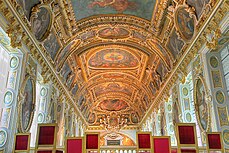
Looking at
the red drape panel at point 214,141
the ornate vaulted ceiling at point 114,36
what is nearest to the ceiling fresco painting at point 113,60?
the ornate vaulted ceiling at point 114,36

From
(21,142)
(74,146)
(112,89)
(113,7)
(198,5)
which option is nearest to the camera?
(74,146)

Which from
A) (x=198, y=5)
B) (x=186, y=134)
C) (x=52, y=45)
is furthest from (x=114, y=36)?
(x=186, y=134)

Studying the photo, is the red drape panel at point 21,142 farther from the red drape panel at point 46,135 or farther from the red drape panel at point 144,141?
the red drape panel at point 144,141

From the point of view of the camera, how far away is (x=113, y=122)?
3238 cm

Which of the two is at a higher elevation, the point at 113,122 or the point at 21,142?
the point at 113,122

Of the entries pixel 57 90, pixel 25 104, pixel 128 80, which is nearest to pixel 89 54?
pixel 57 90

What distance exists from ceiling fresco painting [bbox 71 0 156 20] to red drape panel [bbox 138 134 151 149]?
7861mm

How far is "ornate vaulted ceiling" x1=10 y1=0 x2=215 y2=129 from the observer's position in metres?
11.4

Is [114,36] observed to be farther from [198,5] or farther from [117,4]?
[198,5]

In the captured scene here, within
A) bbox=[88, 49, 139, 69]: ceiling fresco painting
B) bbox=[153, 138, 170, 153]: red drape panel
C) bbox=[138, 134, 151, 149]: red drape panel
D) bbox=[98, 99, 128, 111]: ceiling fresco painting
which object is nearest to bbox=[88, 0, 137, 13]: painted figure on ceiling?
bbox=[88, 49, 139, 69]: ceiling fresco painting

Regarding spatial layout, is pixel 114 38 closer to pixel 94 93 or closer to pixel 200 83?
pixel 200 83

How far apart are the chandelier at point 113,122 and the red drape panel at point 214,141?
2472cm

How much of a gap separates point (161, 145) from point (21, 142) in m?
4.73

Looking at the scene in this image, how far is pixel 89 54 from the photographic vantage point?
1941 centimetres
